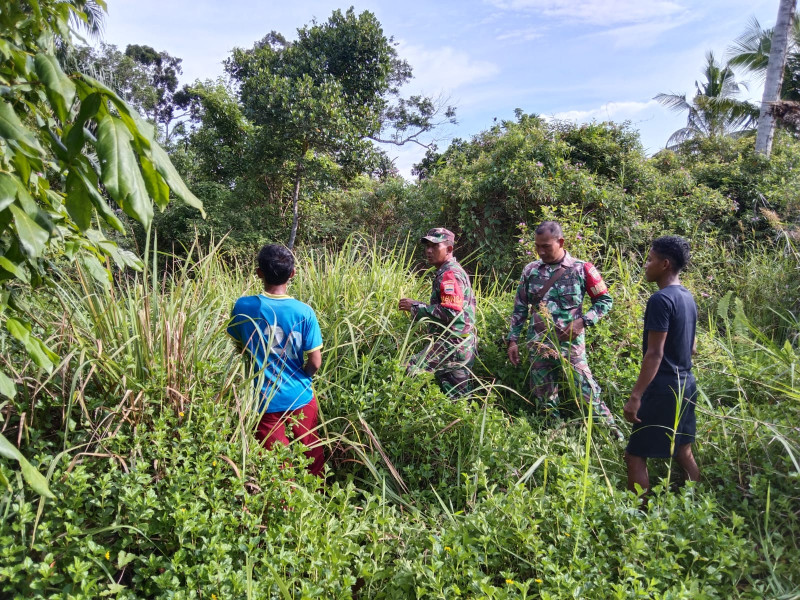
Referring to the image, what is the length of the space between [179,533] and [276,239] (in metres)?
10.1

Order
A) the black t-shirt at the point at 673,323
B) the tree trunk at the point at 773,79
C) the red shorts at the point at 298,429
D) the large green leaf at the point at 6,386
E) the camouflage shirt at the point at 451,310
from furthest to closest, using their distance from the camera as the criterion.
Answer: the tree trunk at the point at 773,79 < the camouflage shirt at the point at 451,310 < the black t-shirt at the point at 673,323 < the red shorts at the point at 298,429 < the large green leaf at the point at 6,386

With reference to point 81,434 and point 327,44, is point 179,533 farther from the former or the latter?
point 327,44

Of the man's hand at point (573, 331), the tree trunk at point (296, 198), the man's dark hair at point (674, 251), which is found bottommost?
the man's hand at point (573, 331)

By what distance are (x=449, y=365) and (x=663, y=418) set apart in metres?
1.34

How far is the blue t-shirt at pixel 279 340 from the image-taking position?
9.08 feet

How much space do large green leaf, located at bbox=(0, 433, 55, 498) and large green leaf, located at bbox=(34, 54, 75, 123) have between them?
2.44 feet

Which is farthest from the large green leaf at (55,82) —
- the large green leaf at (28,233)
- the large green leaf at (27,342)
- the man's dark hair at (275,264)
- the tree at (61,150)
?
the man's dark hair at (275,264)

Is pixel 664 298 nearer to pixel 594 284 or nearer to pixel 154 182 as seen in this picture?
pixel 594 284

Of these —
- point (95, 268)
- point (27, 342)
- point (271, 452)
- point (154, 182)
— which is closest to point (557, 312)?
point (271, 452)

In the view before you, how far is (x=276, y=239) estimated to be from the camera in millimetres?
11570

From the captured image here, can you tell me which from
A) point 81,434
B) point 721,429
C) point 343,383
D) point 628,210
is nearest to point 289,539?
point 81,434

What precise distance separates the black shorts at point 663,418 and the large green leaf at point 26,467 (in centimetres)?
280

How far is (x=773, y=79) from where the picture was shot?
1005 centimetres

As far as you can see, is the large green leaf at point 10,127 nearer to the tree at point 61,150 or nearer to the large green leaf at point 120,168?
the tree at point 61,150
